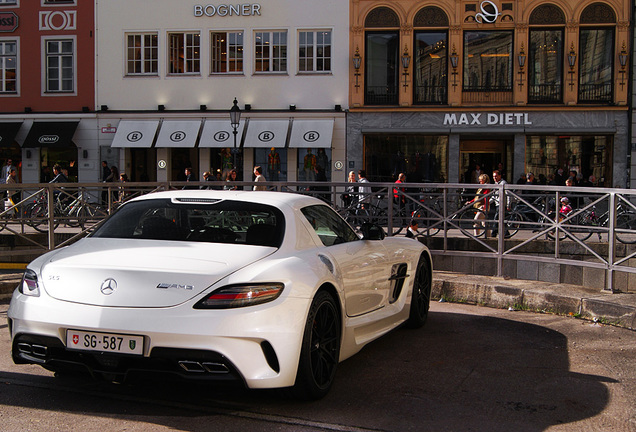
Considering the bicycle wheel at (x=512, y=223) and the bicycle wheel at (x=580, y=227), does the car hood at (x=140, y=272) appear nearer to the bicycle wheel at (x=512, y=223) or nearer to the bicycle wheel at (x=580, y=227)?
the bicycle wheel at (x=580, y=227)

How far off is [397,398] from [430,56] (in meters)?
23.9

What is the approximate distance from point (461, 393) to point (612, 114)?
2355 centimetres

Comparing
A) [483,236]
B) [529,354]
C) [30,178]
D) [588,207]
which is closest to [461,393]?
[529,354]

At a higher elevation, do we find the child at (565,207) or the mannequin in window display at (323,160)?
the mannequin in window display at (323,160)

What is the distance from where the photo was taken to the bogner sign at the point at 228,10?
92.5ft

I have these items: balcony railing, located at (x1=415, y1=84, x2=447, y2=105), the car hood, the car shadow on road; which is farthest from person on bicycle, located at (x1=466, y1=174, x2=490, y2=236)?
balcony railing, located at (x1=415, y1=84, x2=447, y2=105)

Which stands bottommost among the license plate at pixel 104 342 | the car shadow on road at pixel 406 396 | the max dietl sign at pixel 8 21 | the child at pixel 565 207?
the car shadow on road at pixel 406 396

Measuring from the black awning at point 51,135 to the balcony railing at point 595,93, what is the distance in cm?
1978

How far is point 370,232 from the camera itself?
6.00m

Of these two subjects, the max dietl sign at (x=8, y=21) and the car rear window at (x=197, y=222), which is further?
the max dietl sign at (x=8, y=21)

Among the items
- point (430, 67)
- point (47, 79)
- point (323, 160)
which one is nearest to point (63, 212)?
point (323, 160)

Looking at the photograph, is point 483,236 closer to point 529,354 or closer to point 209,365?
point 529,354

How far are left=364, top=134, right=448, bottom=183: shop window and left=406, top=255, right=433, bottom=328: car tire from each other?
19836 millimetres

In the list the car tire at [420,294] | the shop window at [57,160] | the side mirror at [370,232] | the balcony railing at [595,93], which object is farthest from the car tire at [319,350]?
the shop window at [57,160]
